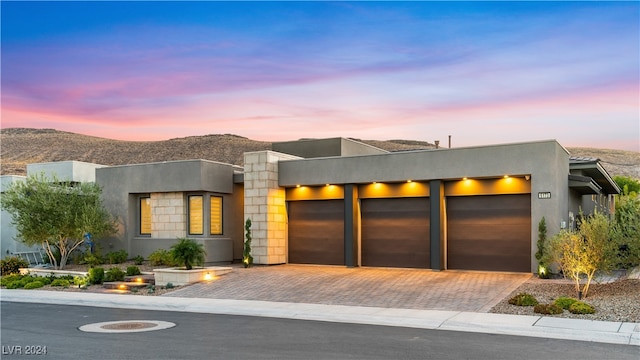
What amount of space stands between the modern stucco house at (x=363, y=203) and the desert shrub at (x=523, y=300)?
5.96 m

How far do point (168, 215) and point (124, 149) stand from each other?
78.4m

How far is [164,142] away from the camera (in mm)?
104812

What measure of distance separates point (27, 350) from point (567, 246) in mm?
13583

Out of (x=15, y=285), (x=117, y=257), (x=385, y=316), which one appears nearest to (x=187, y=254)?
(x=15, y=285)

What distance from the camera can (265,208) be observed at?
2620 cm

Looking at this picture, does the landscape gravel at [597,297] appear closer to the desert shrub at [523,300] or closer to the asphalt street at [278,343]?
the desert shrub at [523,300]

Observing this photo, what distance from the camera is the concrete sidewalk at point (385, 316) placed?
489 inches

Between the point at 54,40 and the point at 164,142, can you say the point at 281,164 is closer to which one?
the point at 54,40

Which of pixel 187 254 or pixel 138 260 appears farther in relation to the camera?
pixel 138 260

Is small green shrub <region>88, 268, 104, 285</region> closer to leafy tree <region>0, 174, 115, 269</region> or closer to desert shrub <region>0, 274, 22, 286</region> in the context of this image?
desert shrub <region>0, 274, 22, 286</region>

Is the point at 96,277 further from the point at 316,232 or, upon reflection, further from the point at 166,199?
the point at 316,232

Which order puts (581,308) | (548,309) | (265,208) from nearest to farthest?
1. (581,308)
2. (548,309)
3. (265,208)

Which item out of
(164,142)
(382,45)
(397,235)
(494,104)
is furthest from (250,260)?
(164,142)
